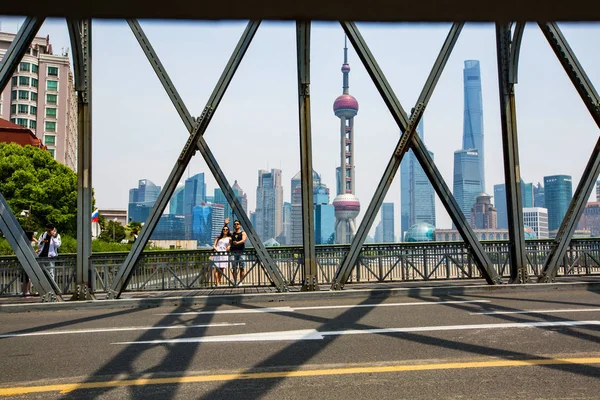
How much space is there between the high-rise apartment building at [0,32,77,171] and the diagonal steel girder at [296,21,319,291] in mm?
103066

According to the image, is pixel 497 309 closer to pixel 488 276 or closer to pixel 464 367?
pixel 488 276

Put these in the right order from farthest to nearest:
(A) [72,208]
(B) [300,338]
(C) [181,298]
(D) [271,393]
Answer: (A) [72,208]
(C) [181,298]
(B) [300,338]
(D) [271,393]

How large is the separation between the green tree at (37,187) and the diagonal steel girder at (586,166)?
54.7 m

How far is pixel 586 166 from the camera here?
43.4 feet

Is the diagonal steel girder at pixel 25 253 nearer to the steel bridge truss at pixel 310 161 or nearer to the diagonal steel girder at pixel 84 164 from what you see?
the steel bridge truss at pixel 310 161

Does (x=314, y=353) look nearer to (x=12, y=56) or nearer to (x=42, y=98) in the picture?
(x=12, y=56)

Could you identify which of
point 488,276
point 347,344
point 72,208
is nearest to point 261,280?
point 488,276

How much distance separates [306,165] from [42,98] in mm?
107178

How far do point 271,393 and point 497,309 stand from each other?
20.5ft

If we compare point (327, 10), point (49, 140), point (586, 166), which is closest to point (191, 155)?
point (586, 166)

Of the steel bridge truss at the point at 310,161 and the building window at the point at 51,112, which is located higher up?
the building window at the point at 51,112

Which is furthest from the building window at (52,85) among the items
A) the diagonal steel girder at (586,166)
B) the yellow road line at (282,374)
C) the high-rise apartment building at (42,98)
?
the yellow road line at (282,374)

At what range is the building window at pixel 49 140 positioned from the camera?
104812 mm

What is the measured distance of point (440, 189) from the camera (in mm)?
13148
